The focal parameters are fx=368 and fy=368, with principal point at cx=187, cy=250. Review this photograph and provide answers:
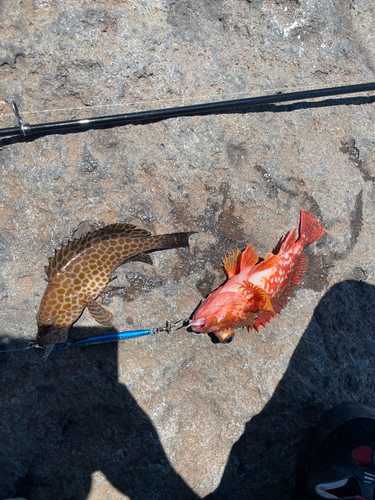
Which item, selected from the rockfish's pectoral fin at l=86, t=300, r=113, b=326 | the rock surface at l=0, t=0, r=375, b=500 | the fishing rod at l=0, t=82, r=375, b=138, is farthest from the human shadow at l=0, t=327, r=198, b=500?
the fishing rod at l=0, t=82, r=375, b=138

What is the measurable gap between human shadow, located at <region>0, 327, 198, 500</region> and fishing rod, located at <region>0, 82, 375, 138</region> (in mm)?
1867

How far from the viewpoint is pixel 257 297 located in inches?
138

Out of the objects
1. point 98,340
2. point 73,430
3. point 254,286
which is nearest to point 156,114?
point 254,286

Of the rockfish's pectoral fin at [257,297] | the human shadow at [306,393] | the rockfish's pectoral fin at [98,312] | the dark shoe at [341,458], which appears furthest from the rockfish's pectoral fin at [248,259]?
the dark shoe at [341,458]

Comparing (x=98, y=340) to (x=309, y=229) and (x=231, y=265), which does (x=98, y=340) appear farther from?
(x=309, y=229)

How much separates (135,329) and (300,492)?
2433 mm

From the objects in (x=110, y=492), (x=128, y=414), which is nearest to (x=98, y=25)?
(x=128, y=414)

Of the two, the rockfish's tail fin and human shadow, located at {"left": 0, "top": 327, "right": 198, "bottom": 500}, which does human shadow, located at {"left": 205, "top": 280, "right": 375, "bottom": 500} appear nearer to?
the rockfish's tail fin

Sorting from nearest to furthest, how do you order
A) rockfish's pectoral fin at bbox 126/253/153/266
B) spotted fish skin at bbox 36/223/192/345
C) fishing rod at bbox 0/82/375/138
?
fishing rod at bbox 0/82/375/138 → spotted fish skin at bbox 36/223/192/345 → rockfish's pectoral fin at bbox 126/253/153/266

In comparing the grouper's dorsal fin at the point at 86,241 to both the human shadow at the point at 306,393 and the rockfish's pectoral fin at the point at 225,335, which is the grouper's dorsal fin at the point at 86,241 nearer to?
the rockfish's pectoral fin at the point at 225,335

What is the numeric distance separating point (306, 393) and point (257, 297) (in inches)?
44.5

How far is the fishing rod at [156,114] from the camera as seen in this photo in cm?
320

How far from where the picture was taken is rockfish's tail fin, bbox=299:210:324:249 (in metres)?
3.77

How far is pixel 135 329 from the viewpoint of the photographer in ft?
11.7
